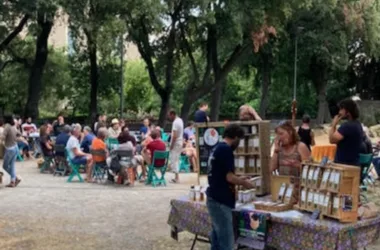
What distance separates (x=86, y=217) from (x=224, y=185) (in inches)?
173

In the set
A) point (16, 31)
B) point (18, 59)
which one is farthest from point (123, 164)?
point (18, 59)

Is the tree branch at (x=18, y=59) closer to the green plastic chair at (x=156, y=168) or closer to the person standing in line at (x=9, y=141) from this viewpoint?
the person standing in line at (x=9, y=141)

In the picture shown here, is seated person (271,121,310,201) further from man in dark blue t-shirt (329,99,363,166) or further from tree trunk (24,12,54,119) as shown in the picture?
tree trunk (24,12,54,119)

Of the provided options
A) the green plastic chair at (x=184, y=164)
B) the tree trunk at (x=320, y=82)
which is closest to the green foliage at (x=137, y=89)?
the tree trunk at (x=320, y=82)

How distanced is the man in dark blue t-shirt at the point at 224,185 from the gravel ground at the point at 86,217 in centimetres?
181

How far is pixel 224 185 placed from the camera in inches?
222

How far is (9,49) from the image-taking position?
106ft

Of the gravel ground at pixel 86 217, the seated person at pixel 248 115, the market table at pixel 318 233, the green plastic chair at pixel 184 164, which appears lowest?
the gravel ground at pixel 86 217

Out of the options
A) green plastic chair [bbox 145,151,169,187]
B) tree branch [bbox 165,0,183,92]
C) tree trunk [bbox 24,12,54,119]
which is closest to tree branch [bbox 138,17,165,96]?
tree branch [bbox 165,0,183,92]

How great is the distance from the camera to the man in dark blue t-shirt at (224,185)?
5.57 meters

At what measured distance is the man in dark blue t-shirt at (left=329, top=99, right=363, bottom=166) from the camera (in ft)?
21.6

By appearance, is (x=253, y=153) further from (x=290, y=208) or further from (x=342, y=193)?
(x=342, y=193)

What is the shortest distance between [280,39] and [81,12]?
16.9 meters

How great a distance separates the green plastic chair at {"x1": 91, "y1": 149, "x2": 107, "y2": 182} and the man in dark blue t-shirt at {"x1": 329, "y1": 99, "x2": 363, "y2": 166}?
775 cm
